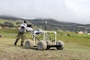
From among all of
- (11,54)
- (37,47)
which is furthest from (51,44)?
(11,54)

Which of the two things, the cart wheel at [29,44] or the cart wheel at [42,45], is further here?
the cart wheel at [29,44]

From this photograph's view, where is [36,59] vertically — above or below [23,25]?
below

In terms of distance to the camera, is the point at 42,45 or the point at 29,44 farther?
the point at 29,44

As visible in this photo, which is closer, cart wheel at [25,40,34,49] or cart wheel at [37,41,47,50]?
cart wheel at [37,41,47,50]

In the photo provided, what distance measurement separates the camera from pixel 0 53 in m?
19.1

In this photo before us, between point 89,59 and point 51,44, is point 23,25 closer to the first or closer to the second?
point 51,44

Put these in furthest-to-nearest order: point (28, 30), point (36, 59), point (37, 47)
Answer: point (28, 30) < point (37, 47) < point (36, 59)

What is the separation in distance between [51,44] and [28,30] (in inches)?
120

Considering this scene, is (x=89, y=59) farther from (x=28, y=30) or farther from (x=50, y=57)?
(x=28, y=30)

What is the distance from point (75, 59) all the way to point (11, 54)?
395cm

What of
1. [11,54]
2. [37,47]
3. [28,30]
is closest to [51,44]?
[37,47]

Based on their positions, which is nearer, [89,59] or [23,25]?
[89,59]

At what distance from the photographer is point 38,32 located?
23.9 m

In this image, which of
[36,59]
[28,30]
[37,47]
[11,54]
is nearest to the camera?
[36,59]
